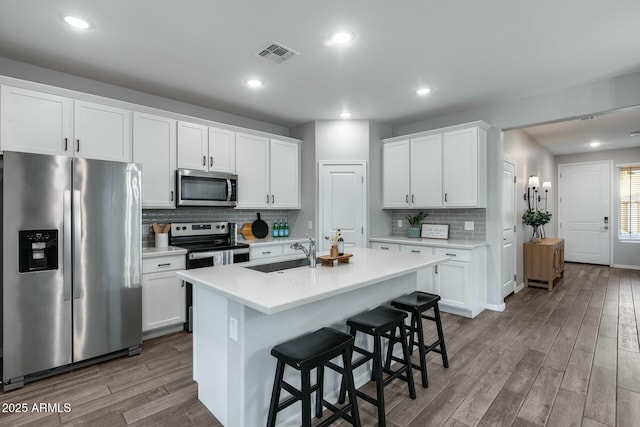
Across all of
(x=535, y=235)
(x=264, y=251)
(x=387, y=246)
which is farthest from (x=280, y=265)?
(x=535, y=235)

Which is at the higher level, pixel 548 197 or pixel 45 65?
pixel 45 65

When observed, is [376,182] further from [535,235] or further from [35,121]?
[35,121]

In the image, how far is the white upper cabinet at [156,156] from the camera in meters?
3.38

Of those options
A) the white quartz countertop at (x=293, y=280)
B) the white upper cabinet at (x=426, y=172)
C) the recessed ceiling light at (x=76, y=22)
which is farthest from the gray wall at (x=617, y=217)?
the recessed ceiling light at (x=76, y=22)

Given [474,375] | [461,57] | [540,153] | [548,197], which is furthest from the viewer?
[548,197]

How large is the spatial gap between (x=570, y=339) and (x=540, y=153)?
4.68 meters

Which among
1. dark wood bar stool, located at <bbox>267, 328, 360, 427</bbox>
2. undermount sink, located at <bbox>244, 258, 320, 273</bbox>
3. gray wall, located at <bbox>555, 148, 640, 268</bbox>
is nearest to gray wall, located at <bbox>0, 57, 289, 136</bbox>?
undermount sink, located at <bbox>244, 258, 320, 273</bbox>

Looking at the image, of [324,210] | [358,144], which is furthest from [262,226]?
[358,144]

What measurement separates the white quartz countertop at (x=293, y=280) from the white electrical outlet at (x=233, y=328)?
0.20m

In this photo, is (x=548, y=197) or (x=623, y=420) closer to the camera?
(x=623, y=420)

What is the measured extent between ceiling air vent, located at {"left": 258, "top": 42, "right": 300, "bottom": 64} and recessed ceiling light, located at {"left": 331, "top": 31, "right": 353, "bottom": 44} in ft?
1.28

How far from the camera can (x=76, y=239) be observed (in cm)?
257

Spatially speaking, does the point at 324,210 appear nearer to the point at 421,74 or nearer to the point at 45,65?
the point at 421,74

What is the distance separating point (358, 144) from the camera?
480cm
